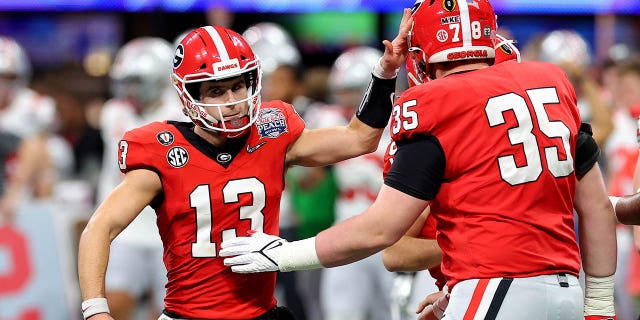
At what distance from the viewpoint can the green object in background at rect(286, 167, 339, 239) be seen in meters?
7.96

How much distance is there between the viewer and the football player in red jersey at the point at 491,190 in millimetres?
3301

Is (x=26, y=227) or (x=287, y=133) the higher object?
(x=287, y=133)

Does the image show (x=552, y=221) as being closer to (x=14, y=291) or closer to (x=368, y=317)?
(x=368, y=317)

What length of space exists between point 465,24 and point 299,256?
36.9 inches

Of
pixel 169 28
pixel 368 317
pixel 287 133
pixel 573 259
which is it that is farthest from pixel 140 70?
pixel 169 28

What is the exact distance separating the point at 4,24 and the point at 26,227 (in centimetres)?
596

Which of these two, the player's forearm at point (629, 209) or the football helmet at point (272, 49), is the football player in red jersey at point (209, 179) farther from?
the football helmet at point (272, 49)

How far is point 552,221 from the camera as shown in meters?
3.36

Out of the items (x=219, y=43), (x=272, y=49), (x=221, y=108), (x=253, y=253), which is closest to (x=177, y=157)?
(x=221, y=108)

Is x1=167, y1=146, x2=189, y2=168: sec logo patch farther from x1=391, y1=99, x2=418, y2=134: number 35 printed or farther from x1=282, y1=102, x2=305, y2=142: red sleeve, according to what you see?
x1=391, y1=99, x2=418, y2=134: number 35 printed

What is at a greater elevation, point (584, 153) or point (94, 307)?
point (584, 153)

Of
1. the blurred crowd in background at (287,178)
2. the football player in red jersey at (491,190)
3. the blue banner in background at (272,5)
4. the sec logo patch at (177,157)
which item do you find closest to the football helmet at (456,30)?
the football player in red jersey at (491,190)

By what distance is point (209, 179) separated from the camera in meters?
3.93

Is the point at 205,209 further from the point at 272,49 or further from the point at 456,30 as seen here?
the point at 272,49
